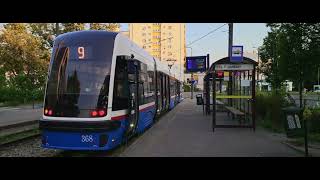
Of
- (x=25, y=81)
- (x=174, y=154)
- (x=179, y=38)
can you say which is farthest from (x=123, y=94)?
(x=179, y=38)

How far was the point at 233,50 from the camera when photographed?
55.0 ft

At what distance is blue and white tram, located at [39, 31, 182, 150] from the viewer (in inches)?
414

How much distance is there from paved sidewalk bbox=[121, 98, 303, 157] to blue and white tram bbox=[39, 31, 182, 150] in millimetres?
970

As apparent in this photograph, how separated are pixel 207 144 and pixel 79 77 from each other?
13.3 ft

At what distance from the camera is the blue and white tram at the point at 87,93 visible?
10516mm

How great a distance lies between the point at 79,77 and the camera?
10836 mm

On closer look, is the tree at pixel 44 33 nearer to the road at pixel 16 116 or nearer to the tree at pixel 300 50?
the road at pixel 16 116

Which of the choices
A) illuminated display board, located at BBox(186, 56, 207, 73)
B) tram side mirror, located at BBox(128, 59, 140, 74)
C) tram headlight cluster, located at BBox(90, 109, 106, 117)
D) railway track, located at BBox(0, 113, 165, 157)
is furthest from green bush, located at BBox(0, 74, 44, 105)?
tram headlight cluster, located at BBox(90, 109, 106, 117)

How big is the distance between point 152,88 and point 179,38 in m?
70.2

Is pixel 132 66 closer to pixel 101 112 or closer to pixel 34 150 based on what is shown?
pixel 101 112

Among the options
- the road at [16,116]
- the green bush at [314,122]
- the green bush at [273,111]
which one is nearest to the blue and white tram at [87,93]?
the green bush at [314,122]

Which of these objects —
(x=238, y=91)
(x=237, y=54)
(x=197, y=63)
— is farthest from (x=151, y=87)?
(x=197, y=63)

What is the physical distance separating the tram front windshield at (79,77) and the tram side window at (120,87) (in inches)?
12.0
